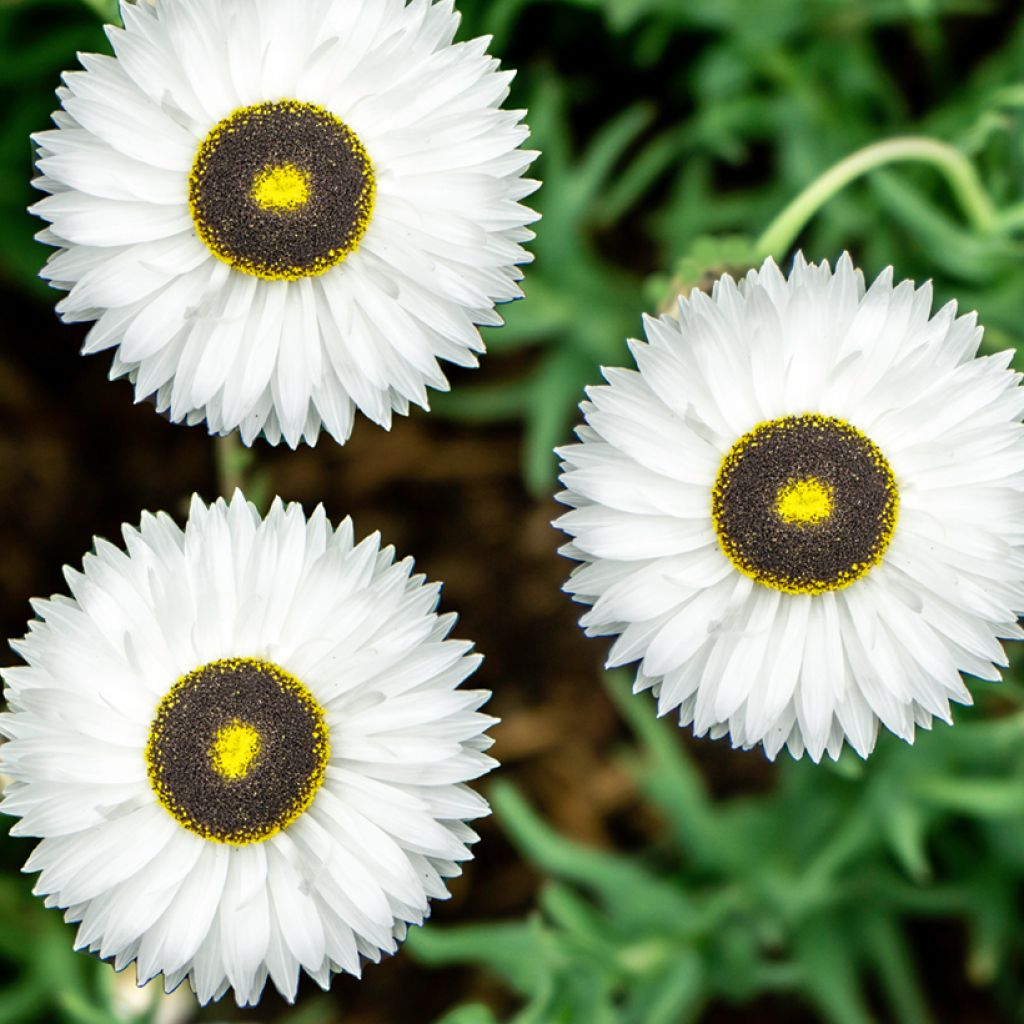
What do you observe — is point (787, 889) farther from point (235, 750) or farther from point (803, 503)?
point (235, 750)

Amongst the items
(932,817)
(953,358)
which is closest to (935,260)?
(953,358)

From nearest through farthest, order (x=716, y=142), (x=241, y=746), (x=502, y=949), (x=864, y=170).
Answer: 1. (x=241, y=746)
2. (x=864, y=170)
3. (x=502, y=949)
4. (x=716, y=142)

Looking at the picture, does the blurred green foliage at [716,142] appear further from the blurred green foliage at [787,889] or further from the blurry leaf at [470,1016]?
the blurry leaf at [470,1016]

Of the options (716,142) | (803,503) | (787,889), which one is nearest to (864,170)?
(716,142)

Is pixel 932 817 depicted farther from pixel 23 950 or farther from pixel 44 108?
pixel 44 108

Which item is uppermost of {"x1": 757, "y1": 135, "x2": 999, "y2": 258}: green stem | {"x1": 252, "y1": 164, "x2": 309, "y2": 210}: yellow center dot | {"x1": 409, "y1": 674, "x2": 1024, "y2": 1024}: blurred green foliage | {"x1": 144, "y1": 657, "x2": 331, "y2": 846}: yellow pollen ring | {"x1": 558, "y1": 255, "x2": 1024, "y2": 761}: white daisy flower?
{"x1": 757, "y1": 135, "x2": 999, "y2": 258}: green stem

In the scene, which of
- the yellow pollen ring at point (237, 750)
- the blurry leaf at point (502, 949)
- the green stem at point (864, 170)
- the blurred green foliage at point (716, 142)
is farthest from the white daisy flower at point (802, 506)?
the blurry leaf at point (502, 949)

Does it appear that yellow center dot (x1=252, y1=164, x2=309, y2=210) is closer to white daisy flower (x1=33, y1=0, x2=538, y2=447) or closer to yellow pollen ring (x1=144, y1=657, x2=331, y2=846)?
white daisy flower (x1=33, y1=0, x2=538, y2=447)

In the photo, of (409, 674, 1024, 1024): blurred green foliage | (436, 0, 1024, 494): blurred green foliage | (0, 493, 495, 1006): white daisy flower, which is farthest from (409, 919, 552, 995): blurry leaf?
(436, 0, 1024, 494): blurred green foliage
